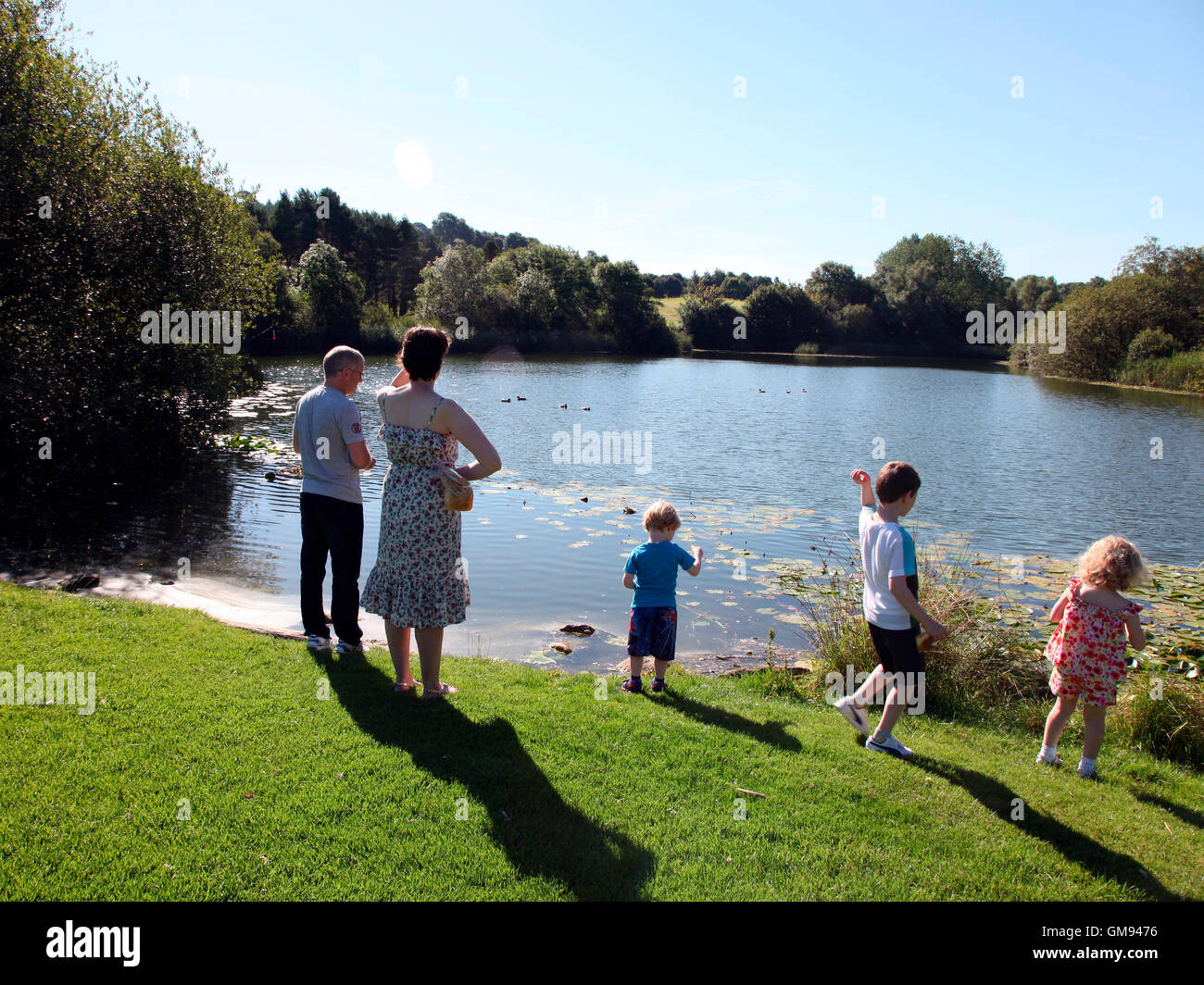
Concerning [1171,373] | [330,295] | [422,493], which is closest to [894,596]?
[422,493]

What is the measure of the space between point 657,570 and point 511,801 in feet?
8.63

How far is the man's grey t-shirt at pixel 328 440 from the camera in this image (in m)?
6.27

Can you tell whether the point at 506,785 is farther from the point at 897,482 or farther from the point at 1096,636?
the point at 1096,636

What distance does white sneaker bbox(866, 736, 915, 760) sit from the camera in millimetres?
5371

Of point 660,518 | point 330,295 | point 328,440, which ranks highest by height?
point 330,295

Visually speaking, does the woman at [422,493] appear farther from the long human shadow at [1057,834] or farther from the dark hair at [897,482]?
the long human shadow at [1057,834]

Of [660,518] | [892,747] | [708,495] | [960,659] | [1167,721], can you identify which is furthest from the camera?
[708,495]

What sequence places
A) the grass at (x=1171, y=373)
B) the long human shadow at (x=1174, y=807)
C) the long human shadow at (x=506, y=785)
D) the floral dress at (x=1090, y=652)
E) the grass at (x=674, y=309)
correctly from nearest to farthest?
the long human shadow at (x=506, y=785) → the long human shadow at (x=1174, y=807) → the floral dress at (x=1090, y=652) → the grass at (x=1171, y=373) → the grass at (x=674, y=309)

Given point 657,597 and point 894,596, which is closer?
point 894,596

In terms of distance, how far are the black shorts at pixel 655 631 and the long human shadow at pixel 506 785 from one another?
156 centimetres

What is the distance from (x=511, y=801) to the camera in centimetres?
429

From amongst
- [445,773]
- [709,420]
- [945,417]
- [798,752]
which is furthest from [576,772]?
[945,417]

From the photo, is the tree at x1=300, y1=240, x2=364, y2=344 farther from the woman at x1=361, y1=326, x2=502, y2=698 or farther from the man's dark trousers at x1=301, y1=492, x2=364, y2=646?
the woman at x1=361, y1=326, x2=502, y2=698

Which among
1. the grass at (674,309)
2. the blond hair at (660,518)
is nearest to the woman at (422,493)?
the blond hair at (660,518)
